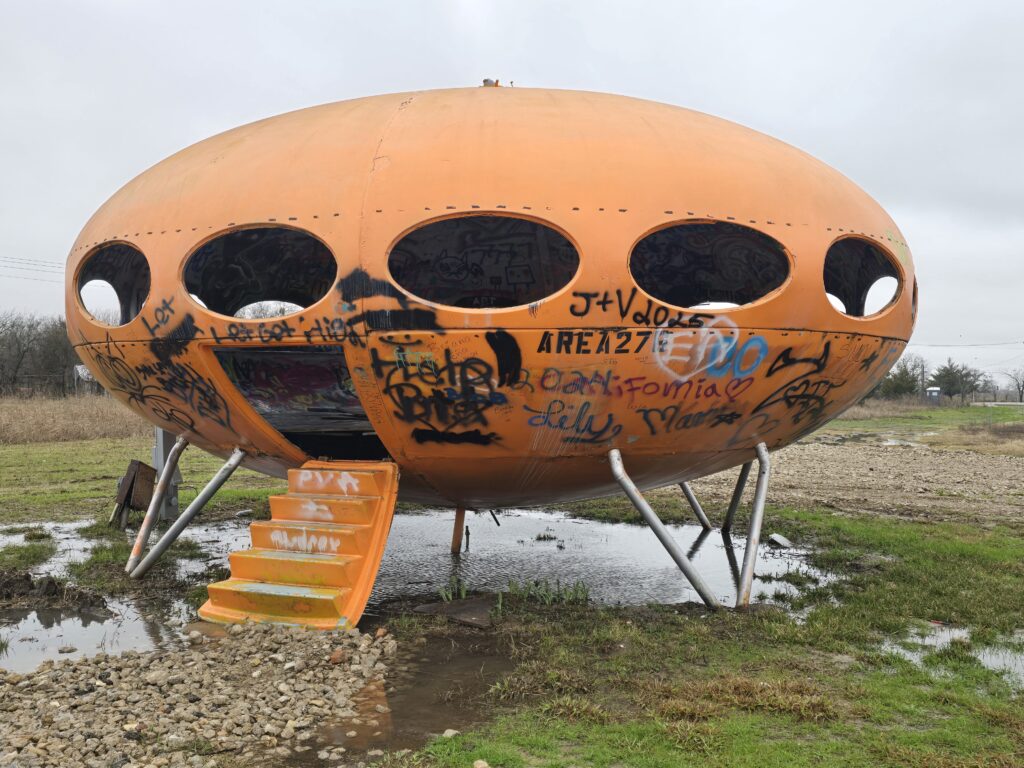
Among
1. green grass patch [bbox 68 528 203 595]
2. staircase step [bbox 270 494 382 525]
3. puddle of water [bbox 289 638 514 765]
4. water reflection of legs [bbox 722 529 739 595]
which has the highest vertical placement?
staircase step [bbox 270 494 382 525]

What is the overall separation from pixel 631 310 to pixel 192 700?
435 centimetres

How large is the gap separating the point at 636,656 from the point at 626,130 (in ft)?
14.8

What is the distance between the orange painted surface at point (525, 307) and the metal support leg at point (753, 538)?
0.25 metres

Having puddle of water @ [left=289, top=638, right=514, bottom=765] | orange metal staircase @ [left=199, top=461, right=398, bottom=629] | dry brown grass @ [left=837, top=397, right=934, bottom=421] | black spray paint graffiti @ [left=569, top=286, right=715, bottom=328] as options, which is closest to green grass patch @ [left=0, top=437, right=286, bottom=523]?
orange metal staircase @ [left=199, top=461, right=398, bottom=629]

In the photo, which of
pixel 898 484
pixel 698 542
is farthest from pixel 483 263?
pixel 898 484

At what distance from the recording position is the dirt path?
14.9m

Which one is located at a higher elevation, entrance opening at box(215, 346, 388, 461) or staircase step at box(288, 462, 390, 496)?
entrance opening at box(215, 346, 388, 461)

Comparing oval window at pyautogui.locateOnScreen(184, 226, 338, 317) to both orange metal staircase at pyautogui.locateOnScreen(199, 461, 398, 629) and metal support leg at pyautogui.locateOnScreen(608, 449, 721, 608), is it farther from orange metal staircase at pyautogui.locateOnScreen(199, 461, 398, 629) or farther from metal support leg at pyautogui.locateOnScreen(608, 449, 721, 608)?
metal support leg at pyautogui.locateOnScreen(608, 449, 721, 608)

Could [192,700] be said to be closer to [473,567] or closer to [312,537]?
[312,537]

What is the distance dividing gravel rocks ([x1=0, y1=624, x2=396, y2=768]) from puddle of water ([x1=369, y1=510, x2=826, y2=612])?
1.77 m

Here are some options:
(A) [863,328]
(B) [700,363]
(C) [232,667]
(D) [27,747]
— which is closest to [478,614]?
(C) [232,667]

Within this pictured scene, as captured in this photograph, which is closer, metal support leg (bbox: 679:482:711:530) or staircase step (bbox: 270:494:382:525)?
staircase step (bbox: 270:494:382:525)

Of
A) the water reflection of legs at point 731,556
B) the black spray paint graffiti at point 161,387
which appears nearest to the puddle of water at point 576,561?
the water reflection of legs at point 731,556

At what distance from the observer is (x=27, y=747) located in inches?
179
